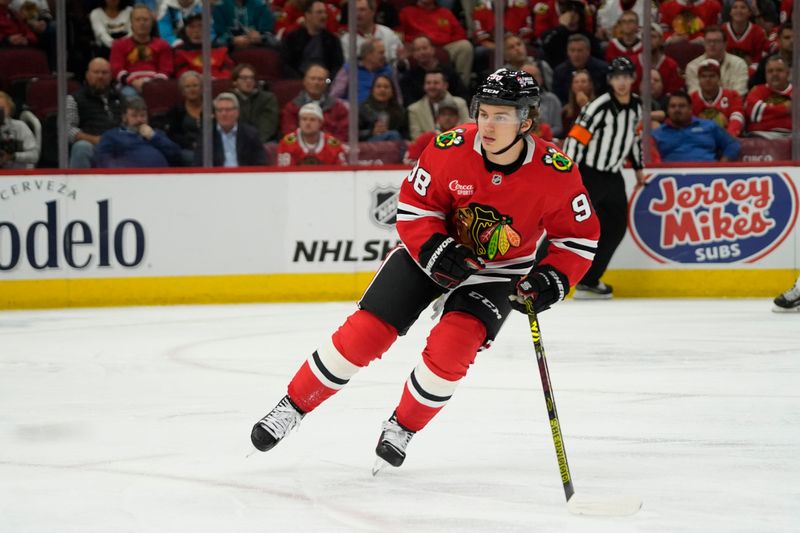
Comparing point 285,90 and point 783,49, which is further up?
point 783,49

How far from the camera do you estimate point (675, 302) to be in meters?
7.62

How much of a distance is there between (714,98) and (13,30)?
4.01m

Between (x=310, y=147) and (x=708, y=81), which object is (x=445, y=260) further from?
(x=708, y=81)

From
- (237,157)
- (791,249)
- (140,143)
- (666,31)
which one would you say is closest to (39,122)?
(140,143)

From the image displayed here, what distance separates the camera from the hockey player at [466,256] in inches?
131

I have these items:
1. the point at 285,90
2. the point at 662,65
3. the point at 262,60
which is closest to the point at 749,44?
the point at 662,65

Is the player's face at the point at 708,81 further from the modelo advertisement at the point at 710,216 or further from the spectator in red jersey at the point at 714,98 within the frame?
the modelo advertisement at the point at 710,216

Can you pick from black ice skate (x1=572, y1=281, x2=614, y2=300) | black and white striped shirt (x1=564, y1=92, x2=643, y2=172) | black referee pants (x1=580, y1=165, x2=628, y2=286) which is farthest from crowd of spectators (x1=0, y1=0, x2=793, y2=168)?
black ice skate (x1=572, y1=281, x2=614, y2=300)

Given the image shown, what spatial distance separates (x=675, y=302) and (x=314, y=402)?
4.52 m

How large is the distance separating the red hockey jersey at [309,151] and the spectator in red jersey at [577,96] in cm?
133

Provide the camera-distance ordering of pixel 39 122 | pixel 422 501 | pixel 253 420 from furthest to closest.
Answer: pixel 39 122 < pixel 253 420 < pixel 422 501

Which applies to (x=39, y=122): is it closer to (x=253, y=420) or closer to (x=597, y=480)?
(x=253, y=420)

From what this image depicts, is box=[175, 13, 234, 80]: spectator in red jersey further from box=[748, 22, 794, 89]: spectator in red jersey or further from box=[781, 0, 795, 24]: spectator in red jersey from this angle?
box=[781, 0, 795, 24]: spectator in red jersey

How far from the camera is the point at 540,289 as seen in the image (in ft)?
10.7
